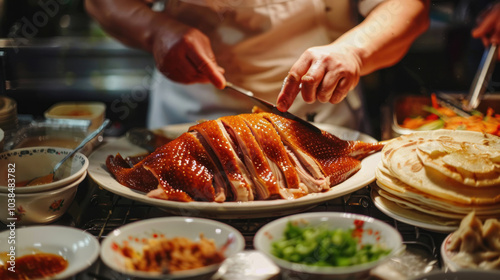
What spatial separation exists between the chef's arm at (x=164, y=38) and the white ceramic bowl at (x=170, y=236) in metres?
1.08

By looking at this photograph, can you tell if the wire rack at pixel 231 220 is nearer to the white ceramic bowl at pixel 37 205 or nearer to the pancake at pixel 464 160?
the white ceramic bowl at pixel 37 205

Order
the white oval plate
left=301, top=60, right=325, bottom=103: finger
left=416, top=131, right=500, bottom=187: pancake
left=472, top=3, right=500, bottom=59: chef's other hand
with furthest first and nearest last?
left=472, top=3, right=500, bottom=59: chef's other hand < left=301, top=60, right=325, bottom=103: finger < the white oval plate < left=416, top=131, right=500, bottom=187: pancake

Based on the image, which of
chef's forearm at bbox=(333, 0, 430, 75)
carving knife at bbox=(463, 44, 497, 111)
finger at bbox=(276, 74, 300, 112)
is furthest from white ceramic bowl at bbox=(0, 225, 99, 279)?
carving knife at bbox=(463, 44, 497, 111)

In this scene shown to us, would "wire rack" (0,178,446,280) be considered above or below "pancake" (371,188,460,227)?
below

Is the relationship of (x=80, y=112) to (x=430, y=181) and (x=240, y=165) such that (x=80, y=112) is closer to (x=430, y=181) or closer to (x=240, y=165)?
(x=240, y=165)

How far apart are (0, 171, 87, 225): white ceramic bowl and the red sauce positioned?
0.31 m

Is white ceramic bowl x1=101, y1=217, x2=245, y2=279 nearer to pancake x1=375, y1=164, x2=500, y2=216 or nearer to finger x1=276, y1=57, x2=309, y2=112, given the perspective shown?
pancake x1=375, y1=164, x2=500, y2=216

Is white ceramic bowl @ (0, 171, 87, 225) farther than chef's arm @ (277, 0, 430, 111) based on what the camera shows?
No

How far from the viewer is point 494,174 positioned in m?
1.78

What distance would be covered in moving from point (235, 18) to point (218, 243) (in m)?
1.77

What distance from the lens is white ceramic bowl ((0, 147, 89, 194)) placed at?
2.09m

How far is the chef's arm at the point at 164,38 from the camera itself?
8.40 ft

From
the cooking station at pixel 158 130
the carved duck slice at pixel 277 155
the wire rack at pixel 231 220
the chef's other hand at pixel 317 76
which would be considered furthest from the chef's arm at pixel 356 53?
the wire rack at pixel 231 220

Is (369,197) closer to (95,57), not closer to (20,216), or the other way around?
(20,216)
